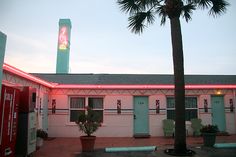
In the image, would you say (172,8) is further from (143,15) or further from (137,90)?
(137,90)

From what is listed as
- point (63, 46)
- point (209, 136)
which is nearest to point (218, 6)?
point (209, 136)

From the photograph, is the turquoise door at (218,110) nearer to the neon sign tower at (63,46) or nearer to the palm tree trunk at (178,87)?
the palm tree trunk at (178,87)

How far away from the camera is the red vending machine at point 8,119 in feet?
20.2

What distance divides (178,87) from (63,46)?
27643mm

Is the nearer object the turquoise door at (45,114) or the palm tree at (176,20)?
the palm tree at (176,20)

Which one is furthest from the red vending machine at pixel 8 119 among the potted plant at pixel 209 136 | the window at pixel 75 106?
the potted plant at pixel 209 136

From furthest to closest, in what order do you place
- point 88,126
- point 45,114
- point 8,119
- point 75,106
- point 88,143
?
point 75,106 → point 45,114 → point 88,126 → point 88,143 → point 8,119

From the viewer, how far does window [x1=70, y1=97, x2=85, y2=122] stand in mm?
14297

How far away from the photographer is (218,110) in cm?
1462

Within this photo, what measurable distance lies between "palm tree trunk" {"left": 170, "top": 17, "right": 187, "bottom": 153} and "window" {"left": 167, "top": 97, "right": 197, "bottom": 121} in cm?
632

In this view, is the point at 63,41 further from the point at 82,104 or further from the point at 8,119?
the point at 8,119

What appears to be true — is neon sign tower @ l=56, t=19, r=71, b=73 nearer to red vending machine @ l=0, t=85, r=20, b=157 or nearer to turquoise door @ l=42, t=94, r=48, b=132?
turquoise door @ l=42, t=94, r=48, b=132

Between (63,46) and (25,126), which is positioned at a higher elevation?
(63,46)

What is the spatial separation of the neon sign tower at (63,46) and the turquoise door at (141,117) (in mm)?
20002
